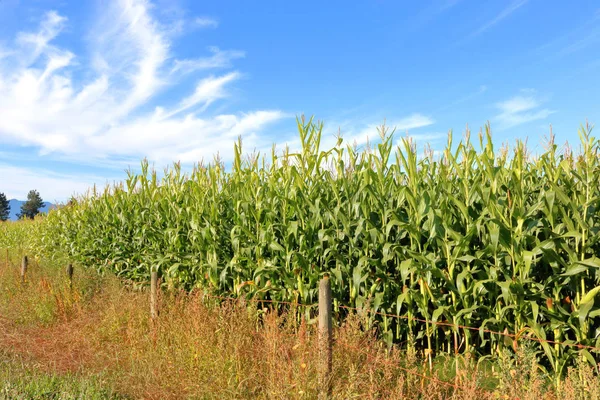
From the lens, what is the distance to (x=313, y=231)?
599cm

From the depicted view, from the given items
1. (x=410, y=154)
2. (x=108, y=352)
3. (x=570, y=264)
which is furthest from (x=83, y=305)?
(x=570, y=264)

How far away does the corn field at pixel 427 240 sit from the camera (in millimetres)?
4613

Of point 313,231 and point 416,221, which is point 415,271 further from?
point 313,231

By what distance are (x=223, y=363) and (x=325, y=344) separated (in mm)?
1183

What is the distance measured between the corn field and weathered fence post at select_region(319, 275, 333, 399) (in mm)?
1134

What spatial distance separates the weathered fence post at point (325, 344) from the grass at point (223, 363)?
3.5 inches

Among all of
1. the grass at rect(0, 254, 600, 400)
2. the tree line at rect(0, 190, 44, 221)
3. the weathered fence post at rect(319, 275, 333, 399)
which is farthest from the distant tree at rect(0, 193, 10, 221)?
the weathered fence post at rect(319, 275, 333, 399)

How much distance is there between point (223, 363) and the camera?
451 centimetres

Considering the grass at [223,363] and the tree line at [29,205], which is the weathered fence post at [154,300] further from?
the tree line at [29,205]

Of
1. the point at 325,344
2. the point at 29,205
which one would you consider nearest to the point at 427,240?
the point at 325,344

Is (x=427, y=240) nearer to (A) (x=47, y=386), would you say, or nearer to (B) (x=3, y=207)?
(A) (x=47, y=386)

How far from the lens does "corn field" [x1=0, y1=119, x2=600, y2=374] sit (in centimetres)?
461

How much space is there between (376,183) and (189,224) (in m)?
3.85

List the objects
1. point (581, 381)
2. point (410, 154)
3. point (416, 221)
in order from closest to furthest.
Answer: point (581, 381)
point (416, 221)
point (410, 154)
